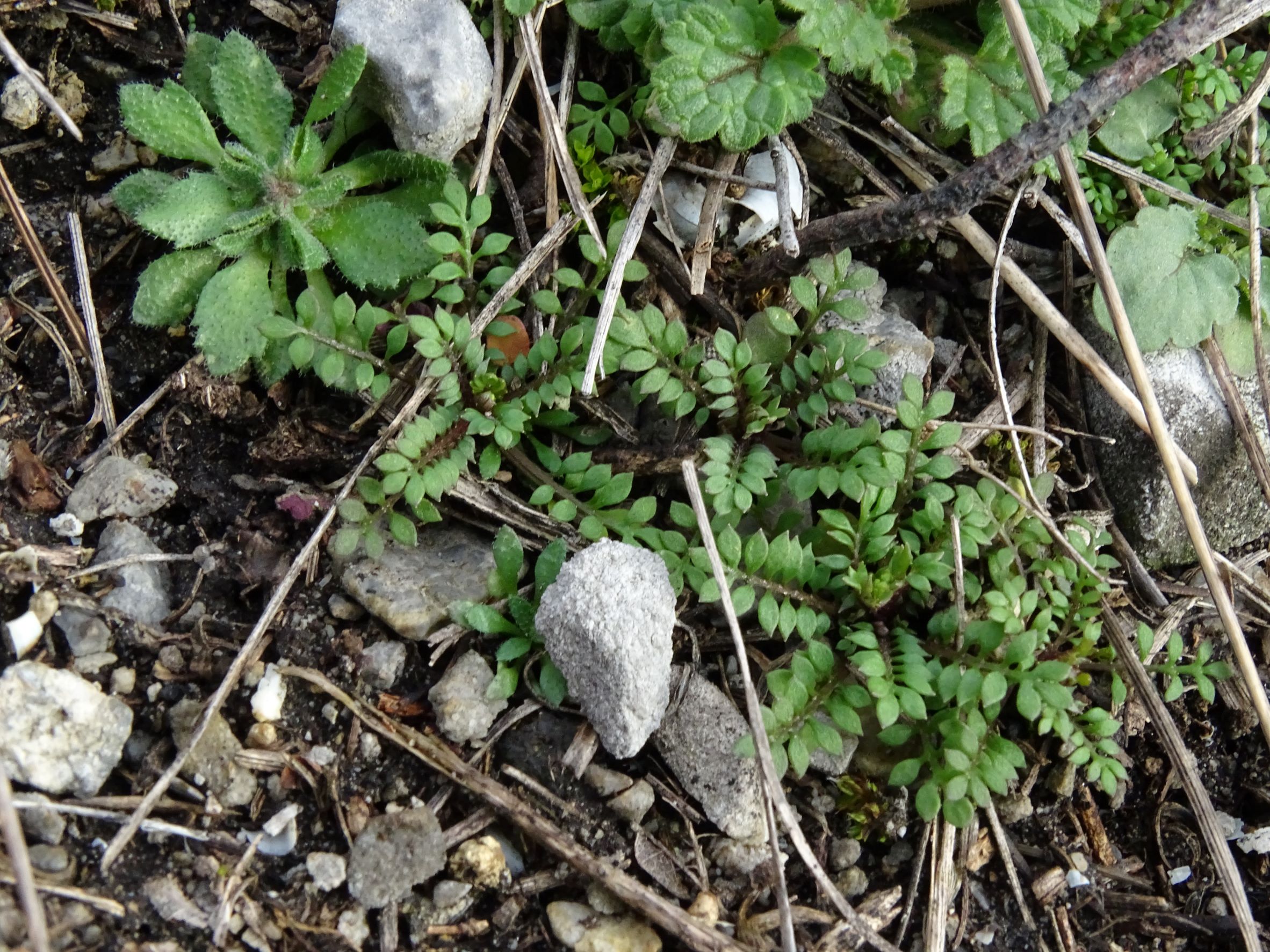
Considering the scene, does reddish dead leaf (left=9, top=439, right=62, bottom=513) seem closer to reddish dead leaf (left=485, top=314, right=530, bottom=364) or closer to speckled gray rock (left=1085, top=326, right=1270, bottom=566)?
reddish dead leaf (left=485, top=314, right=530, bottom=364)

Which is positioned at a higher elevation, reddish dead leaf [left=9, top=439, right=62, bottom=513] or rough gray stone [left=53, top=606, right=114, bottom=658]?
reddish dead leaf [left=9, top=439, right=62, bottom=513]

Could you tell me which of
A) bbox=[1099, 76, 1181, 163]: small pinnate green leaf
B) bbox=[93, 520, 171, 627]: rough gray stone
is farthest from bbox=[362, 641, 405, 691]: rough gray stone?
bbox=[1099, 76, 1181, 163]: small pinnate green leaf

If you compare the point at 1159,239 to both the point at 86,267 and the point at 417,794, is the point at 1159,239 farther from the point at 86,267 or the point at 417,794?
the point at 86,267

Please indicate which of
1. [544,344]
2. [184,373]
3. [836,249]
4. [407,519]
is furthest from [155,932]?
[836,249]

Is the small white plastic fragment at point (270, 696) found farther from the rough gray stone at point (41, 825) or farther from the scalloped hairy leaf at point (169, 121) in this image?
the scalloped hairy leaf at point (169, 121)

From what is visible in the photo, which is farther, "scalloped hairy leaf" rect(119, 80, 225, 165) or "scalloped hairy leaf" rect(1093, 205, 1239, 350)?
"scalloped hairy leaf" rect(1093, 205, 1239, 350)

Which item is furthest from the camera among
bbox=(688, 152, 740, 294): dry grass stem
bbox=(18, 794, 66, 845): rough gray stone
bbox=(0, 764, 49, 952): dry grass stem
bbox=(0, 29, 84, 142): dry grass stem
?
bbox=(688, 152, 740, 294): dry grass stem
